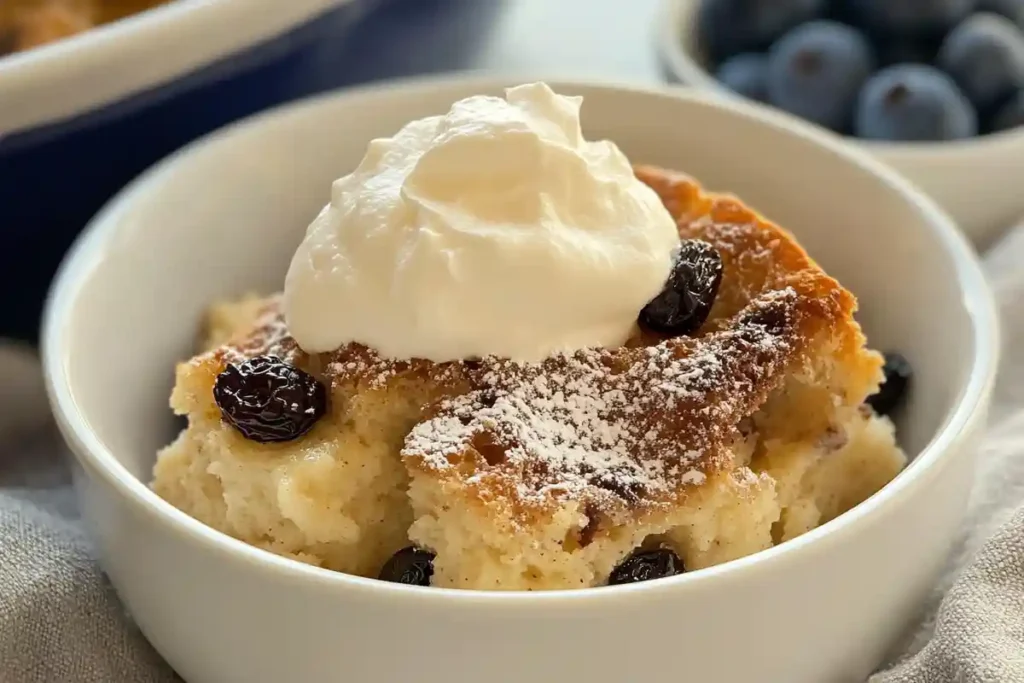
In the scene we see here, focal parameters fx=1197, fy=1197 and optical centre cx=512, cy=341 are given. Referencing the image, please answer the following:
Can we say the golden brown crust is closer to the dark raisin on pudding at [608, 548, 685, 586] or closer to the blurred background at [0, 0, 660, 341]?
the dark raisin on pudding at [608, 548, 685, 586]

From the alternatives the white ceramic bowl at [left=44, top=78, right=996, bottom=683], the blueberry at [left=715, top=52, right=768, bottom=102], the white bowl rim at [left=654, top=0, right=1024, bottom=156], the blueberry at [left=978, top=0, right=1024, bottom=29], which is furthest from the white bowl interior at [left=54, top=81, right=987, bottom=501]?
the blueberry at [left=978, top=0, right=1024, bottom=29]

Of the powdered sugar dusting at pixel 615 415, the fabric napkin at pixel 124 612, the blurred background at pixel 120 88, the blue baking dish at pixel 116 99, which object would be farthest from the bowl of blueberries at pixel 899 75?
the powdered sugar dusting at pixel 615 415

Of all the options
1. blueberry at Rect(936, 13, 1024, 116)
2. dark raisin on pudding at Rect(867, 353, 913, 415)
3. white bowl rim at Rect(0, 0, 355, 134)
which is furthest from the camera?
blueberry at Rect(936, 13, 1024, 116)

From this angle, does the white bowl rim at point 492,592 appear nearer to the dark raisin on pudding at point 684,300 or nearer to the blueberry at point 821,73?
the dark raisin on pudding at point 684,300

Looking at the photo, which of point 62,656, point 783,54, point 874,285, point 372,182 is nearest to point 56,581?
point 62,656

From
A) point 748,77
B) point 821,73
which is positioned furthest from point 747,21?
point 821,73

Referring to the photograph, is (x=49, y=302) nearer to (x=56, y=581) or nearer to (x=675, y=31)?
(x=56, y=581)
